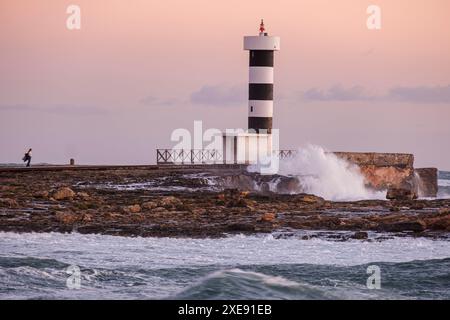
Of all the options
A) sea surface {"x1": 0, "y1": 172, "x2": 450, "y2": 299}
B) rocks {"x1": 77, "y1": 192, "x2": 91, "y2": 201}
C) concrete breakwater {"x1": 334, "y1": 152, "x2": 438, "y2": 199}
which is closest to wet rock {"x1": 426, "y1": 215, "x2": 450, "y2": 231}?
sea surface {"x1": 0, "y1": 172, "x2": 450, "y2": 299}

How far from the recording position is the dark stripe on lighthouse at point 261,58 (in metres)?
47.3

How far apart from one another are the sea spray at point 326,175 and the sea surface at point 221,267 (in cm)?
1612

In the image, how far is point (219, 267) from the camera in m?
23.9

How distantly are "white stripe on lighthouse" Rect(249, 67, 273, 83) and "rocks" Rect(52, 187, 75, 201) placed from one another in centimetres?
1454

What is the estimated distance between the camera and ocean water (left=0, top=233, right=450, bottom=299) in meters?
20.8

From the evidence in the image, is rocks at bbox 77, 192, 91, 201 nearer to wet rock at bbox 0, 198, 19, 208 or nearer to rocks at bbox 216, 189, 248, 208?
wet rock at bbox 0, 198, 19, 208

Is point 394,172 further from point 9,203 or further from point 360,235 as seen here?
point 360,235

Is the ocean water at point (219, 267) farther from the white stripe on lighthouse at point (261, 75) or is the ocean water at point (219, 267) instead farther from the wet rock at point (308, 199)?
the white stripe on lighthouse at point (261, 75)

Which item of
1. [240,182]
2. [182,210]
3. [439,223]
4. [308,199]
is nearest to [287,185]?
[240,182]

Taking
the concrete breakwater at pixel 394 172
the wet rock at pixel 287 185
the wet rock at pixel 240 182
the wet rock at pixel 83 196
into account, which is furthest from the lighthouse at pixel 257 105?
the wet rock at pixel 83 196

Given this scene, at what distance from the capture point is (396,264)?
80.9 feet

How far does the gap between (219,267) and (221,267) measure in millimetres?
39
